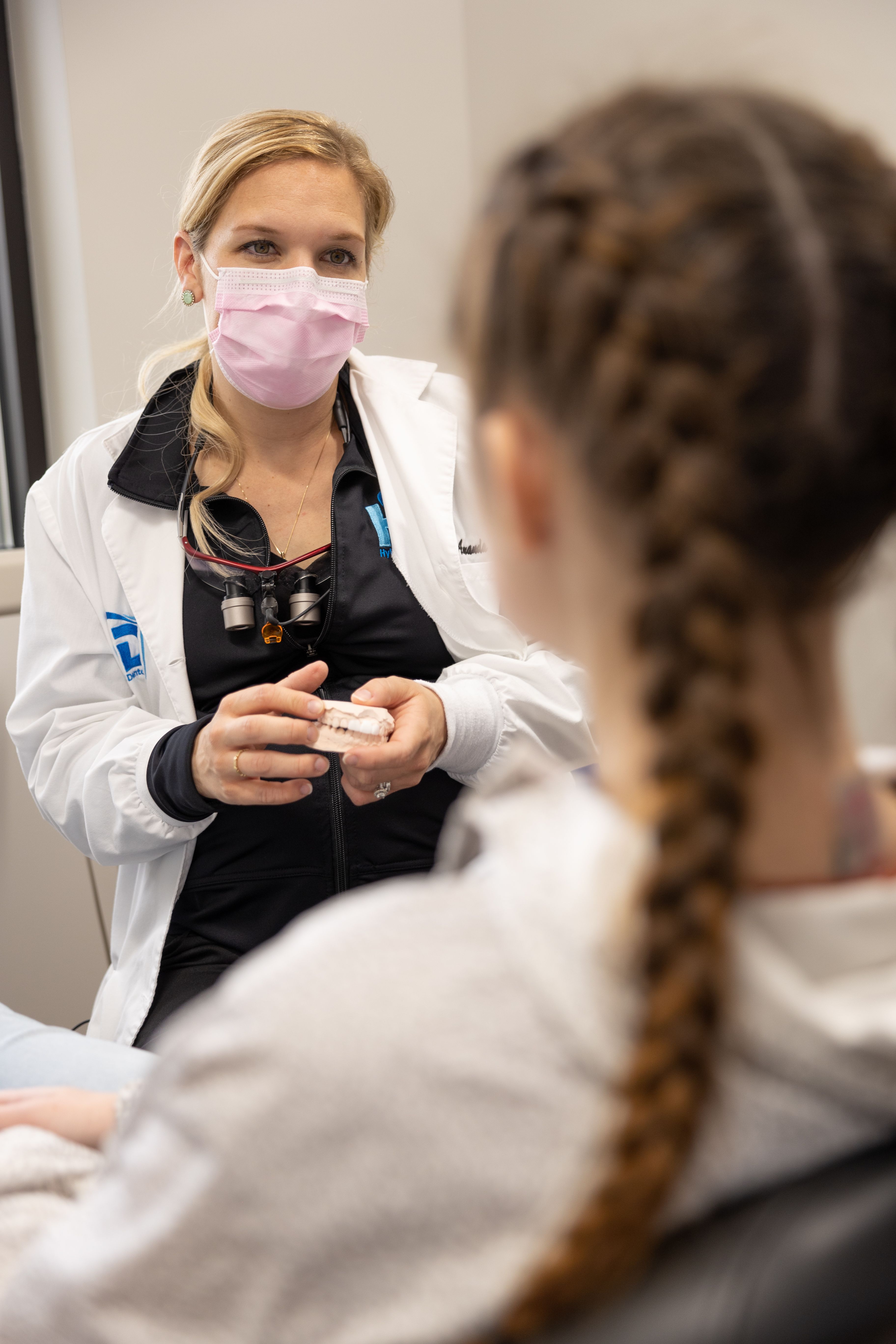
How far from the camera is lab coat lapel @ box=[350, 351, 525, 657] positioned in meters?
1.63

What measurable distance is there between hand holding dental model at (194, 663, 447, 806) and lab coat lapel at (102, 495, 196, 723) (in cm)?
21

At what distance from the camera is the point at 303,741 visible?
131 centimetres

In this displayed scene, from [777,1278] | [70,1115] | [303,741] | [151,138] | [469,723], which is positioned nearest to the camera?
[777,1278]

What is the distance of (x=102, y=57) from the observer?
2.25m

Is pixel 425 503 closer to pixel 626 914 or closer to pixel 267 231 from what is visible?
pixel 267 231

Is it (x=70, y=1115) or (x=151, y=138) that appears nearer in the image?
(x=70, y=1115)

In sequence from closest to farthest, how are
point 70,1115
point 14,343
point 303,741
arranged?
point 70,1115 < point 303,741 < point 14,343

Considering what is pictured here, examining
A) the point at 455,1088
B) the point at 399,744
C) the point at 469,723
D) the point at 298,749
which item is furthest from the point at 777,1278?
the point at 298,749

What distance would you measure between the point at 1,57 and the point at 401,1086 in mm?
2492

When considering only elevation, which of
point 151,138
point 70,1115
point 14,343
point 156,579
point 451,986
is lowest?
point 70,1115

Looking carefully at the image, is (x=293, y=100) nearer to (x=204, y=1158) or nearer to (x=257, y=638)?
(x=257, y=638)

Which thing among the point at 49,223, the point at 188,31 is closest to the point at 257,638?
the point at 49,223

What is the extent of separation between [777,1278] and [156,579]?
130 cm

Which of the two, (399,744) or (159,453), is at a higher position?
(159,453)
